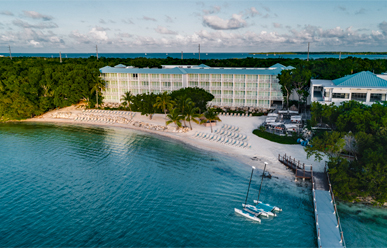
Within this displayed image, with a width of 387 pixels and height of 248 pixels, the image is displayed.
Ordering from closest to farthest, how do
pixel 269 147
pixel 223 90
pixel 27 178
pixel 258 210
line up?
pixel 258 210 < pixel 27 178 < pixel 269 147 < pixel 223 90

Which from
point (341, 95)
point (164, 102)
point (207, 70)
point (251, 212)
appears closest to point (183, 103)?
point (164, 102)

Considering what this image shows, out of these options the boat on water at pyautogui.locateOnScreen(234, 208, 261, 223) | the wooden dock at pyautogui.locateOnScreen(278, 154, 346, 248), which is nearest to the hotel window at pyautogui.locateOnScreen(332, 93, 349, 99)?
the wooden dock at pyautogui.locateOnScreen(278, 154, 346, 248)

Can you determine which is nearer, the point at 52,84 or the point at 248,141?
the point at 248,141

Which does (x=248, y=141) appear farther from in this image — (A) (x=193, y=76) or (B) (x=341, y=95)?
(A) (x=193, y=76)

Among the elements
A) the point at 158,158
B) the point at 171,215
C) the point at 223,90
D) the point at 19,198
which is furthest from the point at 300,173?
the point at 223,90

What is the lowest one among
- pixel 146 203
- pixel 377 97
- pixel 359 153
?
pixel 146 203

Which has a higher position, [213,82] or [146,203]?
[213,82]

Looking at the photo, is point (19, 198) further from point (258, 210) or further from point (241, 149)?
point (241, 149)

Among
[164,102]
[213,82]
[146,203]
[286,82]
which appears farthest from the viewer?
[213,82]
